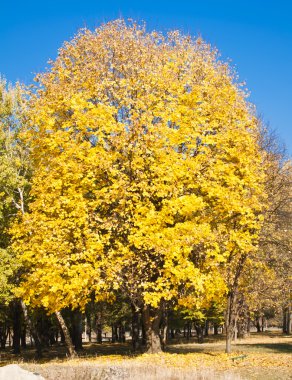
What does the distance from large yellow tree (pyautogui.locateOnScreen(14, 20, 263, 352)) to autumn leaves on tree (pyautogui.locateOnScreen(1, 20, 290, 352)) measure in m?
0.05

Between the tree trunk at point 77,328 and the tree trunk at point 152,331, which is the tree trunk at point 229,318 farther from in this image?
the tree trunk at point 77,328

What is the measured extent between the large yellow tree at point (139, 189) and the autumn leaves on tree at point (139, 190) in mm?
53

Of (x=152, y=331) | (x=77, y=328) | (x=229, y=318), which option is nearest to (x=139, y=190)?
(x=152, y=331)

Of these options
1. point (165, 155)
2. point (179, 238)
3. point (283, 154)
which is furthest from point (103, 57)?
point (283, 154)

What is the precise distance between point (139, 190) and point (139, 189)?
5 cm

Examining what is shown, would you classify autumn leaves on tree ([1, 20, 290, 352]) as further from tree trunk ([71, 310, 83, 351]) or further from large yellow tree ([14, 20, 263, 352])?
tree trunk ([71, 310, 83, 351])

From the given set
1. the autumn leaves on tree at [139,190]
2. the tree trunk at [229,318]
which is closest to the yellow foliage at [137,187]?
the autumn leaves on tree at [139,190]

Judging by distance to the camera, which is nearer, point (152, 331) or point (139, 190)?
point (139, 190)

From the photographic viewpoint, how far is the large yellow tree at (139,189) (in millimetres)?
17797

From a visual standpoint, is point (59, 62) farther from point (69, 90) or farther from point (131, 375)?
point (131, 375)

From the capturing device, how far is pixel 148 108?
21.0 meters

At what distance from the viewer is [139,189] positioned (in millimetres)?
19125

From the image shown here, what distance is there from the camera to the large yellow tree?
17.8 meters

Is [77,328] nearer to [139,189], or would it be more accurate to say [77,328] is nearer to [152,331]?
[152,331]
